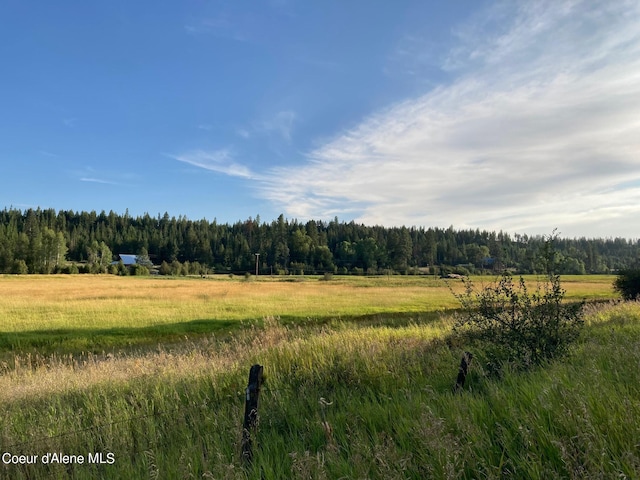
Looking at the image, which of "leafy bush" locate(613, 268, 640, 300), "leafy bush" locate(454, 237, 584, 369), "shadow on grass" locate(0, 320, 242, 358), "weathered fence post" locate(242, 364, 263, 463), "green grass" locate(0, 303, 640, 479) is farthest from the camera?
"leafy bush" locate(613, 268, 640, 300)

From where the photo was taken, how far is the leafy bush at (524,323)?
7105 mm

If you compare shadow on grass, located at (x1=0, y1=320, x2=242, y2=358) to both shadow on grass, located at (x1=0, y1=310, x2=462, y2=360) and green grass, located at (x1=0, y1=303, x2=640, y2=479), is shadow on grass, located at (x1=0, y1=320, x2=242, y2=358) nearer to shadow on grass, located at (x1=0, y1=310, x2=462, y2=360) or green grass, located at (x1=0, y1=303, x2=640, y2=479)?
shadow on grass, located at (x1=0, y1=310, x2=462, y2=360)

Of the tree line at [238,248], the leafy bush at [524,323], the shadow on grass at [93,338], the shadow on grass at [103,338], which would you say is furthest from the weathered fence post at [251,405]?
the tree line at [238,248]

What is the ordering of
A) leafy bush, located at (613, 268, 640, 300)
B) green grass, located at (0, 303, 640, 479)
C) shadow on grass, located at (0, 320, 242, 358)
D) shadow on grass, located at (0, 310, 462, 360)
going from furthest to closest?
leafy bush, located at (613, 268, 640, 300) → shadow on grass, located at (0, 320, 242, 358) → shadow on grass, located at (0, 310, 462, 360) → green grass, located at (0, 303, 640, 479)

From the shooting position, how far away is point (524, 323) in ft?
24.6

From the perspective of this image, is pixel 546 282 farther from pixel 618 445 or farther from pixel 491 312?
pixel 618 445

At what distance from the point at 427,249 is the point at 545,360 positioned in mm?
167133

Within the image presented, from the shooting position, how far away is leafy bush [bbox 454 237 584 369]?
7105 mm

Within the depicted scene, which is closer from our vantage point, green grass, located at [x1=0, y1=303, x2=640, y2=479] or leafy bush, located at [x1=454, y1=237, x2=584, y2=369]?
green grass, located at [x1=0, y1=303, x2=640, y2=479]

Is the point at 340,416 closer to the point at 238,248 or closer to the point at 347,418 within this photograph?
the point at 347,418

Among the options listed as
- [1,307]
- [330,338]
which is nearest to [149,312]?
[1,307]

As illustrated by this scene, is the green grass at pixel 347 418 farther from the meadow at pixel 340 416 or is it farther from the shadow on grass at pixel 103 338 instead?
the shadow on grass at pixel 103 338

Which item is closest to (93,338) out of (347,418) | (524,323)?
(347,418)

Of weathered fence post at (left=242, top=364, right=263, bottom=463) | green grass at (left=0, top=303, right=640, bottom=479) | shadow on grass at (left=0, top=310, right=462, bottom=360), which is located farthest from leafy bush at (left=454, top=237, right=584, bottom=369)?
shadow on grass at (left=0, top=310, right=462, bottom=360)
